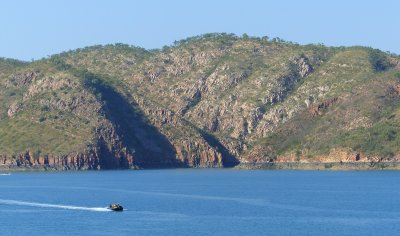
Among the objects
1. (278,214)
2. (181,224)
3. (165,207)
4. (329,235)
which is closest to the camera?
(329,235)

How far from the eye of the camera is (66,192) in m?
195

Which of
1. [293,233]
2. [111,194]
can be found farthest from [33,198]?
[293,233]

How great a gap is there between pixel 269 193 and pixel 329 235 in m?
61.7

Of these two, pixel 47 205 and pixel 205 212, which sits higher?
pixel 47 205

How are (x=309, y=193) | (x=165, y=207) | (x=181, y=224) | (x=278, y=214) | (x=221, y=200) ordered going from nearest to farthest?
(x=181, y=224) < (x=278, y=214) < (x=165, y=207) < (x=221, y=200) < (x=309, y=193)

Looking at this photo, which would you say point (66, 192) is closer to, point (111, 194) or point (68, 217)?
point (111, 194)

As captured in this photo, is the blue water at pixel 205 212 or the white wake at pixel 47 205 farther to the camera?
the white wake at pixel 47 205

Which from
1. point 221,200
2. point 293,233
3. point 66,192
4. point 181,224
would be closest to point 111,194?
point 66,192

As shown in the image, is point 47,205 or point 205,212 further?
point 47,205

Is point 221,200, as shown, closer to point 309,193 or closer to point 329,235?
point 309,193

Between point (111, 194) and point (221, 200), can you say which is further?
point (111, 194)

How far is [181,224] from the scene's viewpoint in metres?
137

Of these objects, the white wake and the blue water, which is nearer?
the blue water

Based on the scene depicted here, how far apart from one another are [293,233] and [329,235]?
4139 mm
